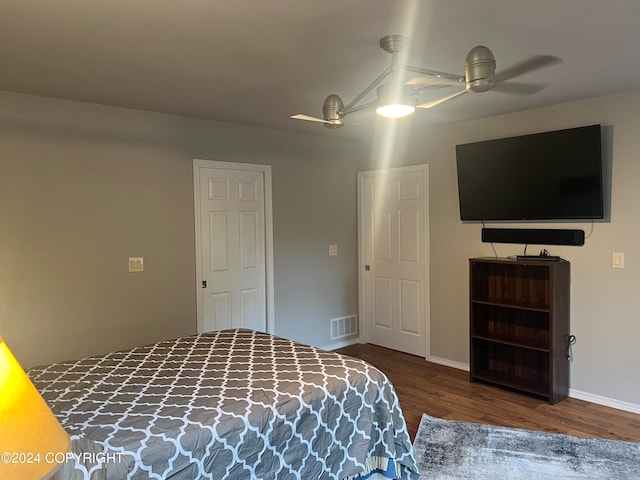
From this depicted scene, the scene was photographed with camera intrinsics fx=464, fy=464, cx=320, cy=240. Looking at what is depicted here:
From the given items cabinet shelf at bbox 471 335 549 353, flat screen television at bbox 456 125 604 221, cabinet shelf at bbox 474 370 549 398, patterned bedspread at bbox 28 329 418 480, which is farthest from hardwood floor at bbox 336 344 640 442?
flat screen television at bbox 456 125 604 221

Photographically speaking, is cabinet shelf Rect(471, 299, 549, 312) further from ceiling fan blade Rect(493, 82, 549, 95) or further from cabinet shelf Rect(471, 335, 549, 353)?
ceiling fan blade Rect(493, 82, 549, 95)

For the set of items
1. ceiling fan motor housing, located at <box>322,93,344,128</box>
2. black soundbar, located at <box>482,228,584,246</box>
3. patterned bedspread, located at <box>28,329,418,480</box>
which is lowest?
patterned bedspread, located at <box>28,329,418,480</box>

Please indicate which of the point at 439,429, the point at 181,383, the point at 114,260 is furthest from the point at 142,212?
the point at 439,429

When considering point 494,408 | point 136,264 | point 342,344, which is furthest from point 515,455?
point 136,264

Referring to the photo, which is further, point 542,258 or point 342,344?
point 342,344

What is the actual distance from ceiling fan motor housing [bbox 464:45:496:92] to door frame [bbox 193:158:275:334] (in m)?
2.75

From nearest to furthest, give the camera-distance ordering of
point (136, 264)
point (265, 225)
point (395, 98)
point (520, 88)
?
point (395, 98) → point (520, 88) → point (136, 264) → point (265, 225)

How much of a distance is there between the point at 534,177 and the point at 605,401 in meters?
1.87

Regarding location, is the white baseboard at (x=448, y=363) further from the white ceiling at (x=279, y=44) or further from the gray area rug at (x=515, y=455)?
the white ceiling at (x=279, y=44)

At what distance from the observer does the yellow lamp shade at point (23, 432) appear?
0.63m

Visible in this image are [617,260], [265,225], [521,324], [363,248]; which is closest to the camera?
[617,260]

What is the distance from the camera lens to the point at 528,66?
283 centimetres

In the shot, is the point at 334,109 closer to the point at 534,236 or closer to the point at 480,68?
the point at 480,68

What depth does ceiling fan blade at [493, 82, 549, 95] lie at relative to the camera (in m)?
3.22
